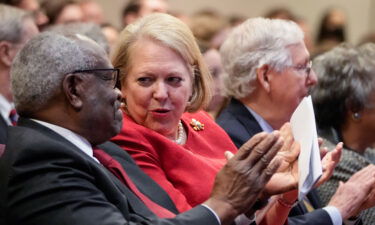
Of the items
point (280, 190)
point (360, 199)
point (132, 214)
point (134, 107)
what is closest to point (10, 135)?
point (132, 214)

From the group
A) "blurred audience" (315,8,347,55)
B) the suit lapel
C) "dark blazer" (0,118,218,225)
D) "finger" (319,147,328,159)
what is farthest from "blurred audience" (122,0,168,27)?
"dark blazer" (0,118,218,225)

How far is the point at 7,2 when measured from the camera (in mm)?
5602

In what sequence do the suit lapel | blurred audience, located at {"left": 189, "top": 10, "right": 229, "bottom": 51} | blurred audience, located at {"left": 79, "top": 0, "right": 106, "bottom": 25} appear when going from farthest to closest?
blurred audience, located at {"left": 189, "top": 10, "right": 229, "bottom": 51}
blurred audience, located at {"left": 79, "top": 0, "right": 106, "bottom": 25}
the suit lapel

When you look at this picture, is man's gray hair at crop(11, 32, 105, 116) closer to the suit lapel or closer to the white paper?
the white paper

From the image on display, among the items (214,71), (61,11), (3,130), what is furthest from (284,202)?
(61,11)

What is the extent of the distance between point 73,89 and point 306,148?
78 cm

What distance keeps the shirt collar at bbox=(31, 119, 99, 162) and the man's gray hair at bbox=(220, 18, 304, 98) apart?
4.66 ft

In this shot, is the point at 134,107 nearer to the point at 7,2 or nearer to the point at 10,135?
the point at 10,135

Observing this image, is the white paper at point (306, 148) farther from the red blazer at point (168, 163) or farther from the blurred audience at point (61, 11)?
the blurred audience at point (61, 11)

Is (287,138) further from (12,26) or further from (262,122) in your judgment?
(12,26)

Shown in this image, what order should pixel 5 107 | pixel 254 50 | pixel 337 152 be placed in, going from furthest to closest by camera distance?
1. pixel 5 107
2. pixel 254 50
3. pixel 337 152

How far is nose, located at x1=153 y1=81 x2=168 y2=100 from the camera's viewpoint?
2.96m

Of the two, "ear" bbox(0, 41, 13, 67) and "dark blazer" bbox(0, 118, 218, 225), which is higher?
"dark blazer" bbox(0, 118, 218, 225)

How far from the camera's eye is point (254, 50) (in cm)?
376
